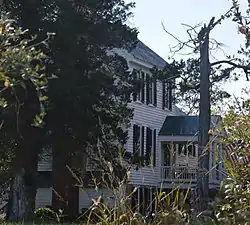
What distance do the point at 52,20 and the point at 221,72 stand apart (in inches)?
303

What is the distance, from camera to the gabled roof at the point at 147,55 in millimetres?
32281

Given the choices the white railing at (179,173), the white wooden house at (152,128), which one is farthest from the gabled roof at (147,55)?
the white railing at (179,173)

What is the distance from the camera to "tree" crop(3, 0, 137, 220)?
2083 cm

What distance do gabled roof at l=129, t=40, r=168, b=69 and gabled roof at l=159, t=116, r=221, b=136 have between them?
112 inches

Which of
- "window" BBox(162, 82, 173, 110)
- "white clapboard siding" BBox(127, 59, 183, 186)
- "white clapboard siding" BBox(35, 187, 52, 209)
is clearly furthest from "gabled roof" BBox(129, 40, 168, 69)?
"white clapboard siding" BBox(35, 187, 52, 209)

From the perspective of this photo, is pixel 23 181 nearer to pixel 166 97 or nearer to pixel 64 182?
pixel 64 182

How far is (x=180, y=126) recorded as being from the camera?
34.0 meters

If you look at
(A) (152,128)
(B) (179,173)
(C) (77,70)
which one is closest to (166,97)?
(A) (152,128)

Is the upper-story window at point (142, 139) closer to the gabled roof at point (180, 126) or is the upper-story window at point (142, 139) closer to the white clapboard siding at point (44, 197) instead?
the gabled roof at point (180, 126)

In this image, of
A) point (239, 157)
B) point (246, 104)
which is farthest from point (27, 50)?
point (246, 104)

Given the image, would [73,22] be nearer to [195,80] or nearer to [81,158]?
[81,158]

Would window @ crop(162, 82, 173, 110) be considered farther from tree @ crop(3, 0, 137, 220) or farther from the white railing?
the white railing

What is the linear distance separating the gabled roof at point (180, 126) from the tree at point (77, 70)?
9.97 m

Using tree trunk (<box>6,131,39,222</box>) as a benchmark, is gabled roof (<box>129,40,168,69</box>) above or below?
above
